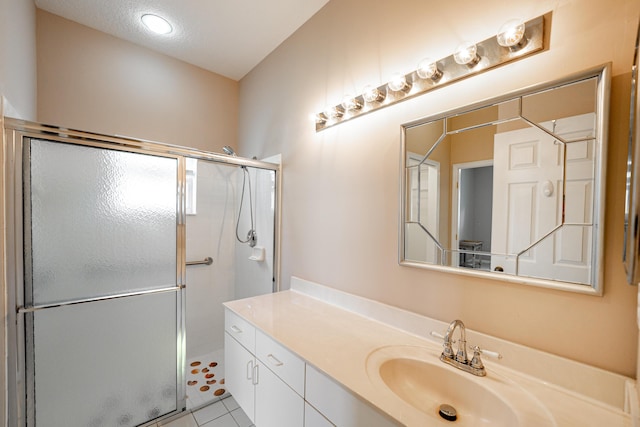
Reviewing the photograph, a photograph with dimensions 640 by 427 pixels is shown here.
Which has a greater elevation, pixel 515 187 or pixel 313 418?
pixel 515 187

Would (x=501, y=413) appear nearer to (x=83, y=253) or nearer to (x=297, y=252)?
(x=297, y=252)

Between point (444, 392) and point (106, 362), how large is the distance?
1.78m

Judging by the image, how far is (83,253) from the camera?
139cm

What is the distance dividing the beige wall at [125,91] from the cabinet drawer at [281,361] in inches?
76.5

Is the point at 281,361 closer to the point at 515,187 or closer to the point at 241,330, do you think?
the point at 241,330

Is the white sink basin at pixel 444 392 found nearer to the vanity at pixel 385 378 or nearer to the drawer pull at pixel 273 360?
the vanity at pixel 385 378

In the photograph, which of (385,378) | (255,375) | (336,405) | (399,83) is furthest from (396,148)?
(255,375)

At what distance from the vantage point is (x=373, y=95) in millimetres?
1337

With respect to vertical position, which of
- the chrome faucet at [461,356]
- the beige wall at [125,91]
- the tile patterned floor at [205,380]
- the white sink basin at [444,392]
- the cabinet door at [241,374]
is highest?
the beige wall at [125,91]

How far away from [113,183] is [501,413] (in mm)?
2015

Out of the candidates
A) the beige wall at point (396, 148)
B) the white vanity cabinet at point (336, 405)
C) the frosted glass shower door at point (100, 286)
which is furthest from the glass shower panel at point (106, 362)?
the white vanity cabinet at point (336, 405)

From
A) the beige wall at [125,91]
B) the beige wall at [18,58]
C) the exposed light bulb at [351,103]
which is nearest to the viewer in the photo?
the beige wall at [18,58]

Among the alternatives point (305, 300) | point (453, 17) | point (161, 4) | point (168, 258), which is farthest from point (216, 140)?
point (453, 17)

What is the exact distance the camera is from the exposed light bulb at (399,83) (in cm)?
121
